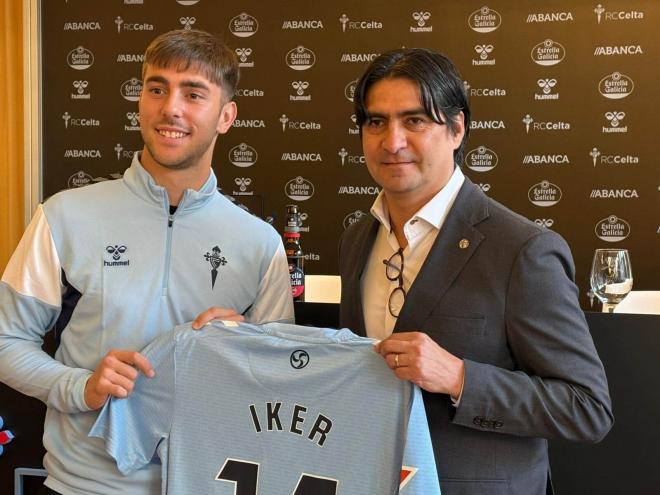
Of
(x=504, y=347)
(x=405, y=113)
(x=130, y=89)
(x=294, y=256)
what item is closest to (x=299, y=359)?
(x=504, y=347)

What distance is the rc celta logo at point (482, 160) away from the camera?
449cm

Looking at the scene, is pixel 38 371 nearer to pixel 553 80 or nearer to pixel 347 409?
pixel 347 409

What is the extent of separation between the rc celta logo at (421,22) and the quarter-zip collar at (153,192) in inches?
130

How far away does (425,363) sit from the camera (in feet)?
4.17

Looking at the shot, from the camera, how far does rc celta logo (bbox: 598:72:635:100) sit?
4371mm

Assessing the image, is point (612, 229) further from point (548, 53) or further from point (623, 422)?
point (623, 422)

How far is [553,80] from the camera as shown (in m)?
4.43

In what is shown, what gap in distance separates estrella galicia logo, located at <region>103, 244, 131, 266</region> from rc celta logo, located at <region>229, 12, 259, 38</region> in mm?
3467

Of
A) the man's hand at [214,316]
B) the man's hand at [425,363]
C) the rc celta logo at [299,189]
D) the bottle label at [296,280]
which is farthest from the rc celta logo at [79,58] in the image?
the man's hand at [425,363]

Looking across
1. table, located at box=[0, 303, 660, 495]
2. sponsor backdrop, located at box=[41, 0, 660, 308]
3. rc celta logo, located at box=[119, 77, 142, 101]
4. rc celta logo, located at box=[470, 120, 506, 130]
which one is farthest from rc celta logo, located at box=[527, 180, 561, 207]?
rc celta logo, located at box=[119, 77, 142, 101]

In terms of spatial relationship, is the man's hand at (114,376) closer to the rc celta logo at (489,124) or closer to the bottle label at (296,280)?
the bottle label at (296,280)

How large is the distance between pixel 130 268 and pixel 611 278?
4.52 feet

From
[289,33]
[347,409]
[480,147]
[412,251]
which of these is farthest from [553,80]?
[347,409]

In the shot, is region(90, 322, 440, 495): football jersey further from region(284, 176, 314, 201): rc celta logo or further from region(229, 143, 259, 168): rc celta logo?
region(229, 143, 259, 168): rc celta logo
